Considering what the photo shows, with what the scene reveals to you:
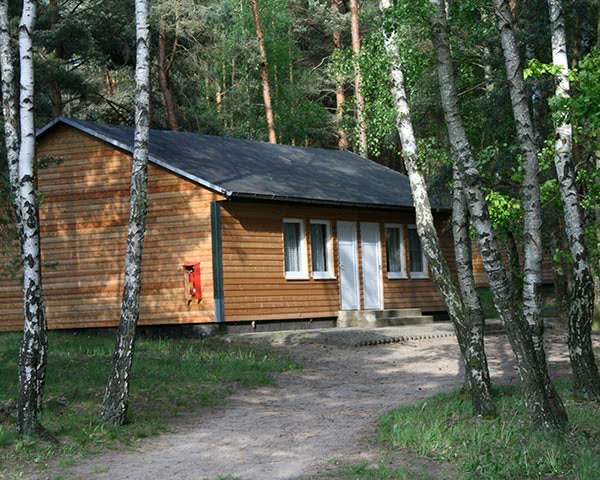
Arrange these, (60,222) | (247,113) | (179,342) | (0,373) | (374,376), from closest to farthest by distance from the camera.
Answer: (0,373)
(374,376)
(179,342)
(60,222)
(247,113)

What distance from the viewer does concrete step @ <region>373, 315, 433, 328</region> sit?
2545cm

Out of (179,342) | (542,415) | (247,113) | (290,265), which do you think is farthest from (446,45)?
(247,113)

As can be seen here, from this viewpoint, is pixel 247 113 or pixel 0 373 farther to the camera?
pixel 247 113

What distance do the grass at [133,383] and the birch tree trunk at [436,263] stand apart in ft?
12.3

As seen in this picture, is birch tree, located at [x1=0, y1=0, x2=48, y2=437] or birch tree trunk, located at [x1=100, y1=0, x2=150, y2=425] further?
birch tree trunk, located at [x1=100, y1=0, x2=150, y2=425]

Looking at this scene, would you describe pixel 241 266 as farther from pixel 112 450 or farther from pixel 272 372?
pixel 112 450

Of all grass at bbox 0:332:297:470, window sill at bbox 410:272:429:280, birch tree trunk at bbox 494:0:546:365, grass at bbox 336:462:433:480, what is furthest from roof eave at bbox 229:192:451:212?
grass at bbox 336:462:433:480

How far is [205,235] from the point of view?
2272cm

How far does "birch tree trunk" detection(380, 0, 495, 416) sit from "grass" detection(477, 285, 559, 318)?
1738cm

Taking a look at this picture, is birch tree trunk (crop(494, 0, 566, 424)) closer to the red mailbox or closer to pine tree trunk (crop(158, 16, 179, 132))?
the red mailbox

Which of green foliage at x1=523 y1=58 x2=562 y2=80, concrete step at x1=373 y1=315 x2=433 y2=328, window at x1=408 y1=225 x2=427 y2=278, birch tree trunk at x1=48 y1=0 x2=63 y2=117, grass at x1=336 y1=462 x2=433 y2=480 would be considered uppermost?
birch tree trunk at x1=48 y1=0 x2=63 y2=117

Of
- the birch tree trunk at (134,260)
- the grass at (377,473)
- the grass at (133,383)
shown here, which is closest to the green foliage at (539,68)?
the birch tree trunk at (134,260)

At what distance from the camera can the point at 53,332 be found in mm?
24516

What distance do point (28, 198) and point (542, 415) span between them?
6.12 meters
